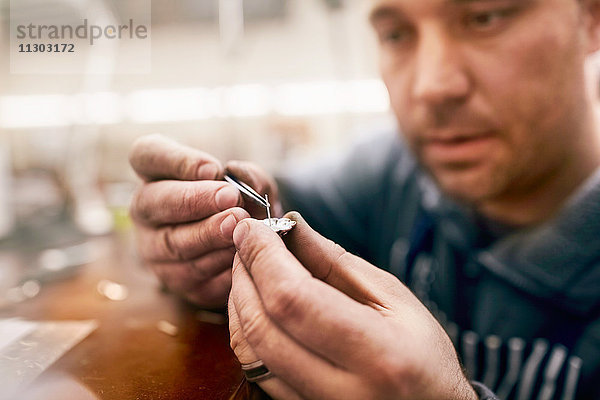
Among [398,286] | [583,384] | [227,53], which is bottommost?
[583,384]

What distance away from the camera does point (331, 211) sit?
Result: 1022 mm

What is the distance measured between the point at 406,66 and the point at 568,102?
25cm

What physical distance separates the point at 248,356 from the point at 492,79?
0.53 m

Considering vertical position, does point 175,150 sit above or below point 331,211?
above

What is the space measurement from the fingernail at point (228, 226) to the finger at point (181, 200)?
13 mm

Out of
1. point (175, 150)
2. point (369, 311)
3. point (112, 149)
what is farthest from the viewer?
point (112, 149)

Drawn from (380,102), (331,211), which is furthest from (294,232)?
(380,102)

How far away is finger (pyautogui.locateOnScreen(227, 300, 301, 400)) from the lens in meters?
0.26

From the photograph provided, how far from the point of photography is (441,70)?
59 centimetres

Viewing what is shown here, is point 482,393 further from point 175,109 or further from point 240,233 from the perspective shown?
point 175,109

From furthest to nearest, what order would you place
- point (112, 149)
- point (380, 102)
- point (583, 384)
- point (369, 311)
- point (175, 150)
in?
point (380, 102) → point (112, 149) → point (583, 384) → point (175, 150) → point (369, 311)

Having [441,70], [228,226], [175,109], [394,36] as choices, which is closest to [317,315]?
[228,226]

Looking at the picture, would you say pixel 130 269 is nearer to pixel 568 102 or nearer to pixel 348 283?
pixel 348 283

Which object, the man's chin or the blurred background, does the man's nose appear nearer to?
the man's chin
